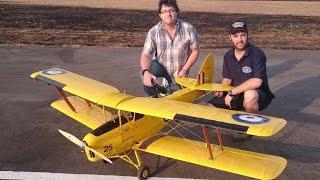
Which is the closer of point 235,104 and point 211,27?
point 235,104

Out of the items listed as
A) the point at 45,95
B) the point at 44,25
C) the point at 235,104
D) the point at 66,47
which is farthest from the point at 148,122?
the point at 44,25

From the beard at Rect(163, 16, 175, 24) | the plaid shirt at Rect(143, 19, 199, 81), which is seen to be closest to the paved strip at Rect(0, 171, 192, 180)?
the plaid shirt at Rect(143, 19, 199, 81)

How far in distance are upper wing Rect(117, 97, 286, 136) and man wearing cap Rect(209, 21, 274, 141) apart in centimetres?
163

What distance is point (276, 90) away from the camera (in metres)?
10.1

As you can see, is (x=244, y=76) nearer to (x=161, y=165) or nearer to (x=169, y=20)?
(x=169, y=20)

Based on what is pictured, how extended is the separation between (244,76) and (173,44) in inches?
56.9

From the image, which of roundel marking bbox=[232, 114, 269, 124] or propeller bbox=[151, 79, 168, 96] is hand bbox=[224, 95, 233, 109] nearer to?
propeller bbox=[151, 79, 168, 96]

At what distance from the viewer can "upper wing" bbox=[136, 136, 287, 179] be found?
Answer: 509 cm

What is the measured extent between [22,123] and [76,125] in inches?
35.8

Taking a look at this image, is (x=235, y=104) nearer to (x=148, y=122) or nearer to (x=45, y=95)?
(x=148, y=122)

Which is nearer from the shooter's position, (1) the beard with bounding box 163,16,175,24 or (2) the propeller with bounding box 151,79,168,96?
(2) the propeller with bounding box 151,79,168,96

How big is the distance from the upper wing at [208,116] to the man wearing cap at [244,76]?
5.34 feet

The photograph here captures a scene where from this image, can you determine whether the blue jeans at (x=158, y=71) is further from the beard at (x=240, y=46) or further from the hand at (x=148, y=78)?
the beard at (x=240, y=46)

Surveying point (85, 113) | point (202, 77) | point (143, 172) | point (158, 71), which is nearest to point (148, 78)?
point (158, 71)
